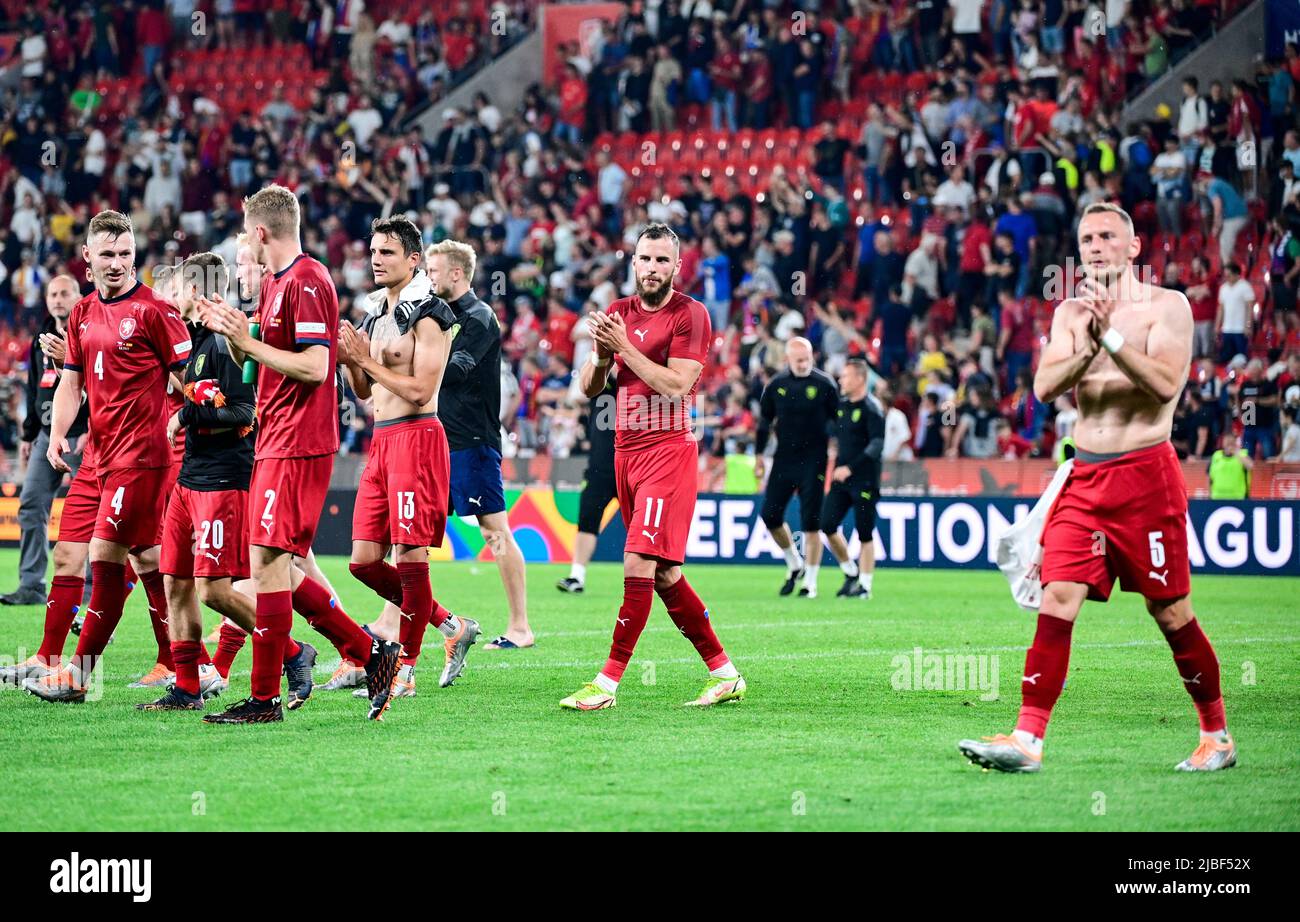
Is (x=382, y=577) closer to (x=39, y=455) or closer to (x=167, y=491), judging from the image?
(x=167, y=491)

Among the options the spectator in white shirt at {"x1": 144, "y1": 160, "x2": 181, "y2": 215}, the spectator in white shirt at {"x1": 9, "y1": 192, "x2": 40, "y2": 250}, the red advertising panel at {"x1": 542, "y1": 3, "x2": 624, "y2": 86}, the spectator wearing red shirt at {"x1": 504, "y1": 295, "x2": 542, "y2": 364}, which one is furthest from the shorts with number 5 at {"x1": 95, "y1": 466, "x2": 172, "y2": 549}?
the red advertising panel at {"x1": 542, "y1": 3, "x2": 624, "y2": 86}

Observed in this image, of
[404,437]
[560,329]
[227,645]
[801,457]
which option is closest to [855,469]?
[801,457]

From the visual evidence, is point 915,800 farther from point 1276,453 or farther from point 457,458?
point 1276,453

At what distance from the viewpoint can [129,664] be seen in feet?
34.9

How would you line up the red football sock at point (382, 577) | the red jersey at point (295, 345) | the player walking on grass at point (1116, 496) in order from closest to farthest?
the player walking on grass at point (1116, 496), the red jersey at point (295, 345), the red football sock at point (382, 577)

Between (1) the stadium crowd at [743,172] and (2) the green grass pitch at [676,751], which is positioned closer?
(2) the green grass pitch at [676,751]

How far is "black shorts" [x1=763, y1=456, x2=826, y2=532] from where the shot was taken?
1684 centimetres

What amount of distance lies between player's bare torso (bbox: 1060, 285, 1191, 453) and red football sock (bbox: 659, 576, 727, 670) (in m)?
2.54

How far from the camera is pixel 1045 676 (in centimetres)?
683

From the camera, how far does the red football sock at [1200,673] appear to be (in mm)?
7016

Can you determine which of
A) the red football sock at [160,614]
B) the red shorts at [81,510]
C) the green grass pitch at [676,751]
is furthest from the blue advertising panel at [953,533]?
the red shorts at [81,510]

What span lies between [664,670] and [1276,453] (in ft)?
37.4

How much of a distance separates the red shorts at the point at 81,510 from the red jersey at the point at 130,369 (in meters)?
0.45

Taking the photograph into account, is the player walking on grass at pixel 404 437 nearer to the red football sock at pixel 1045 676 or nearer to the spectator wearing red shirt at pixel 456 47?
the red football sock at pixel 1045 676
